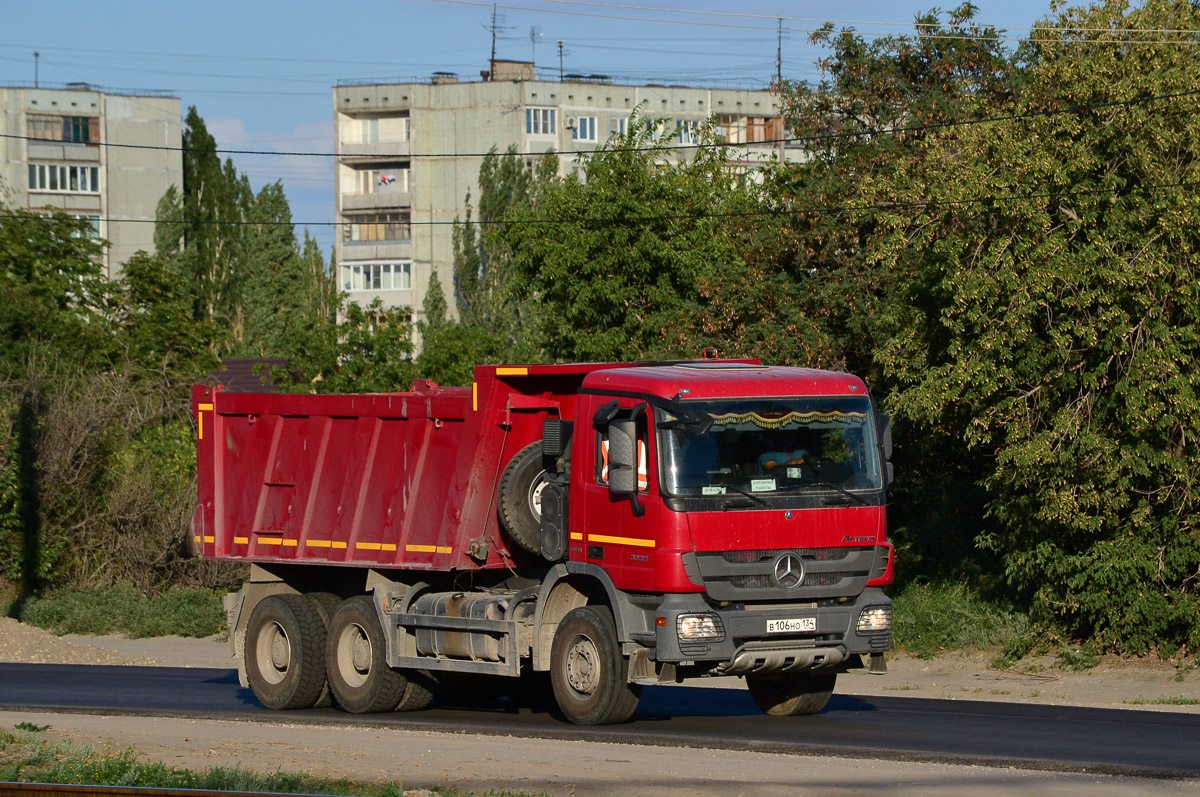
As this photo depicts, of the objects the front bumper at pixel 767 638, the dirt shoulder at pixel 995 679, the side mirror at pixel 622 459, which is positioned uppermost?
the side mirror at pixel 622 459

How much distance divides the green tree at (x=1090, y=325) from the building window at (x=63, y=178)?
7655cm

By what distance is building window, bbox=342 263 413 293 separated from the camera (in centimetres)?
8525

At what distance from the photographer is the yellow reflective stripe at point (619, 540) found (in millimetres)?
12039

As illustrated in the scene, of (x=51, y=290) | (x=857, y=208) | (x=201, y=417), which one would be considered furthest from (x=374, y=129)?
(x=201, y=417)

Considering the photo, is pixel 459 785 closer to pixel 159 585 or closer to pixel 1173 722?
pixel 1173 722

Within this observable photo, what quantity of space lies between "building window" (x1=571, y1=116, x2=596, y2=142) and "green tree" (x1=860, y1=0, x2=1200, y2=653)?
6670cm

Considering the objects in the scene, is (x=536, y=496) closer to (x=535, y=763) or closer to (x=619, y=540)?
(x=619, y=540)

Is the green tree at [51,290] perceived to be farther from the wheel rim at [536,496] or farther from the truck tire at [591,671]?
the truck tire at [591,671]

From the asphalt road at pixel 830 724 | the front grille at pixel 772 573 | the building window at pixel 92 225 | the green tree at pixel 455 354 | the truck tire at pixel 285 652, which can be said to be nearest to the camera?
the asphalt road at pixel 830 724

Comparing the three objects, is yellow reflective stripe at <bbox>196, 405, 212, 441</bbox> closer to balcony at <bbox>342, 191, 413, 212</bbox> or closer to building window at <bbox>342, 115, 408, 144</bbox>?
balcony at <bbox>342, 191, 413, 212</bbox>

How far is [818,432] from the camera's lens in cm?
1250

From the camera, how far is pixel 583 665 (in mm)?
12836

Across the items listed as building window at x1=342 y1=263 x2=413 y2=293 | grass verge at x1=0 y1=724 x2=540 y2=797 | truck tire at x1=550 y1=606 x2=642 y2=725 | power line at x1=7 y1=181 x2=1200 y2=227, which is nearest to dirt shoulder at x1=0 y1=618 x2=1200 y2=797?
grass verge at x1=0 y1=724 x2=540 y2=797

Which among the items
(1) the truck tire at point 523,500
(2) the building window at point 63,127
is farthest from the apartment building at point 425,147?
(1) the truck tire at point 523,500
